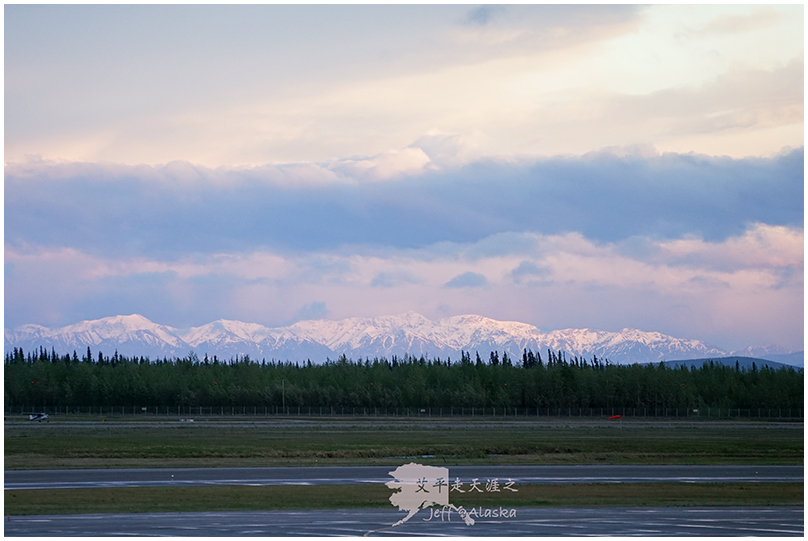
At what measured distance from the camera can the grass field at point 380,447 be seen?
49562mm

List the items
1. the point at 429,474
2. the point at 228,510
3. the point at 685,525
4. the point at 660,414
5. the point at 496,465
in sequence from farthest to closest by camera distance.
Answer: the point at 660,414
the point at 496,465
the point at 429,474
the point at 228,510
the point at 685,525

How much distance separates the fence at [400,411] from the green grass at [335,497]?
106515 millimetres

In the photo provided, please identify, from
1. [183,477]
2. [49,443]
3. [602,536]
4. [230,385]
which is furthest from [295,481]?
[230,385]

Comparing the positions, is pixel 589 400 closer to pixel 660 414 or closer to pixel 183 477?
pixel 660 414

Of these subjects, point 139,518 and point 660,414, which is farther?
point 660,414

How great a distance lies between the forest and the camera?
159500 millimetres

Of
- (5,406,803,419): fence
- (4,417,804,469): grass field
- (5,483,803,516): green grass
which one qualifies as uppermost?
(5,483,803,516): green grass

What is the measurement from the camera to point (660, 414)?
14862cm

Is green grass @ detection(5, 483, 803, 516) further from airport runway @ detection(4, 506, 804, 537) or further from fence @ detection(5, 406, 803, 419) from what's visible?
fence @ detection(5, 406, 803, 419)

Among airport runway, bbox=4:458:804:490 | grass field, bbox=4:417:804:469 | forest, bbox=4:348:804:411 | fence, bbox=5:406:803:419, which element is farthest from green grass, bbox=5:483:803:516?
forest, bbox=4:348:804:411

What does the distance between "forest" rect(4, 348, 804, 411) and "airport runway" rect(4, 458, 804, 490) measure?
4485 inches

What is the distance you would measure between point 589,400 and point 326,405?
56331 millimetres

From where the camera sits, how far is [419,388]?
549ft

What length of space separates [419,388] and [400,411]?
16658 millimetres
